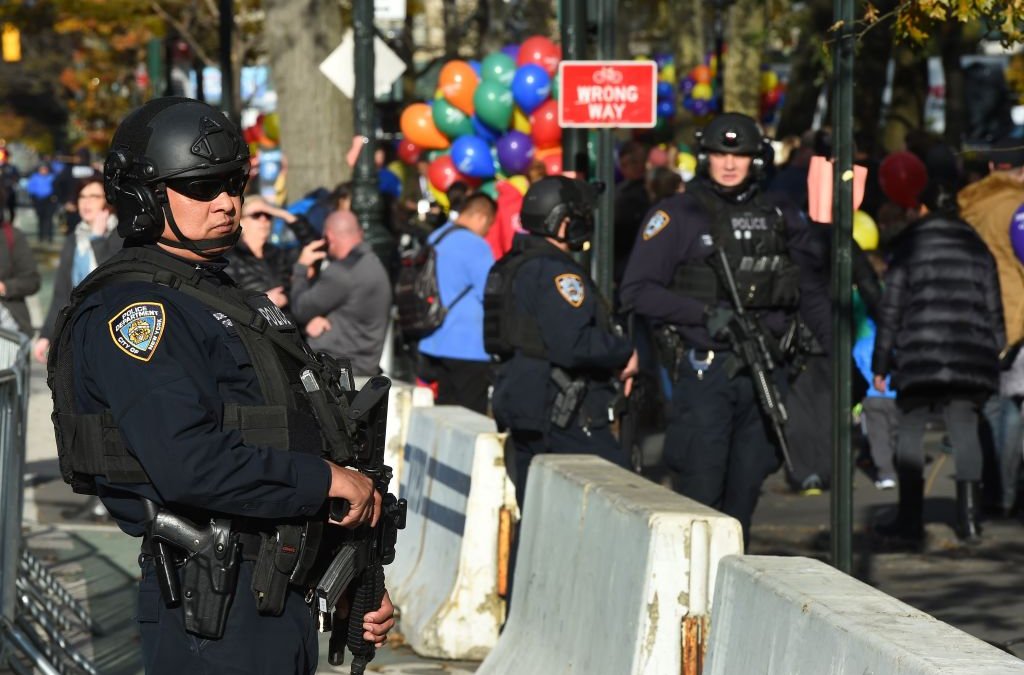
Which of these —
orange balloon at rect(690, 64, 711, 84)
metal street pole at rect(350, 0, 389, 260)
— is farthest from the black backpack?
orange balloon at rect(690, 64, 711, 84)

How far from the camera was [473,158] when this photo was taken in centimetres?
1794

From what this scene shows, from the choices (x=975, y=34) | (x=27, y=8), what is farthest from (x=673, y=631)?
(x=27, y=8)

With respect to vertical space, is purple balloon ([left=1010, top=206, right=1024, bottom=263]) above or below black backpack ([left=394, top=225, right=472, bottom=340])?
above

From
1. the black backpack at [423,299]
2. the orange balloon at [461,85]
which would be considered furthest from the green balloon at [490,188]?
the black backpack at [423,299]

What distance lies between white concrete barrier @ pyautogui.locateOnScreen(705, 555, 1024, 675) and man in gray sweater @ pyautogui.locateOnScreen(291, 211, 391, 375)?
6338 millimetres

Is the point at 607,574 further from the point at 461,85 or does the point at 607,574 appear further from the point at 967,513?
the point at 461,85

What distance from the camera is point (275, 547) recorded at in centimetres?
400

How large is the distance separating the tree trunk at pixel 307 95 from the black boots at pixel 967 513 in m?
9.61

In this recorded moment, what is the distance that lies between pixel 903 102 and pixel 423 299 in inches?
543

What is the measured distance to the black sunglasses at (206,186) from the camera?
159 inches

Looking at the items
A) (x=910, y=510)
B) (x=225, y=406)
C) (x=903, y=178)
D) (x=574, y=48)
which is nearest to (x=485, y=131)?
(x=903, y=178)

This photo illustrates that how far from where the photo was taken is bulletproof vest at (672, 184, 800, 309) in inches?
316

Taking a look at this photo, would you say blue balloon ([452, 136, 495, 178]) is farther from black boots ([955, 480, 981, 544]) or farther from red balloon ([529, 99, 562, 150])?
black boots ([955, 480, 981, 544])

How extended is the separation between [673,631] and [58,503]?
768 cm
